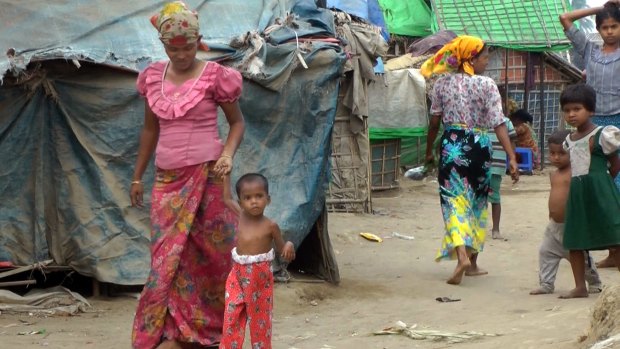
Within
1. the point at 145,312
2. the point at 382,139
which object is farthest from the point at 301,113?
→ the point at 382,139

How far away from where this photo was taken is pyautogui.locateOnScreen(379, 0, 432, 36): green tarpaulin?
19141 mm

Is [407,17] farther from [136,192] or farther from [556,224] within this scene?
[136,192]

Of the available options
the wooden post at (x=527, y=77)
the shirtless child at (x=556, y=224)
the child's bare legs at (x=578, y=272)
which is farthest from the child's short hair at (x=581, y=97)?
the wooden post at (x=527, y=77)

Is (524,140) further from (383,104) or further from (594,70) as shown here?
(594,70)

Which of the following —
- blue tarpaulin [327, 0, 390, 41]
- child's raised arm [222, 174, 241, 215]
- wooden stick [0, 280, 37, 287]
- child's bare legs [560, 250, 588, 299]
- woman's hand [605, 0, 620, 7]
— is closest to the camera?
child's raised arm [222, 174, 241, 215]

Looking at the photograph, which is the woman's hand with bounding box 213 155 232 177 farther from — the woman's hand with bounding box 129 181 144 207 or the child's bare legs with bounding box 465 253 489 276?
the child's bare legs with bounding box 465 253 489 276

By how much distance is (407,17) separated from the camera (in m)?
19.5

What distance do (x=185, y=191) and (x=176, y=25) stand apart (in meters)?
0.81

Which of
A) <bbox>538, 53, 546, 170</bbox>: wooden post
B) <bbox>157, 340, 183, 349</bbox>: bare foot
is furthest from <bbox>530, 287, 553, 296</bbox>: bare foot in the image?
<bbox>538, 53, 546, 170</bbox>: wooden post

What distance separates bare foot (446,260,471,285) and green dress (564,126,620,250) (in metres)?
1.23

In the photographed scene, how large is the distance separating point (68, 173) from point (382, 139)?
26.5ft

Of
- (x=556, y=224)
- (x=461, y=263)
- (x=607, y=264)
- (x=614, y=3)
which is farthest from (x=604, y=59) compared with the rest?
(x=607, y=264)

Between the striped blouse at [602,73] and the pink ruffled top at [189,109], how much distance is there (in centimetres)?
295

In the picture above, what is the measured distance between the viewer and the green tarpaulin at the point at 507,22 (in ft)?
63.7
